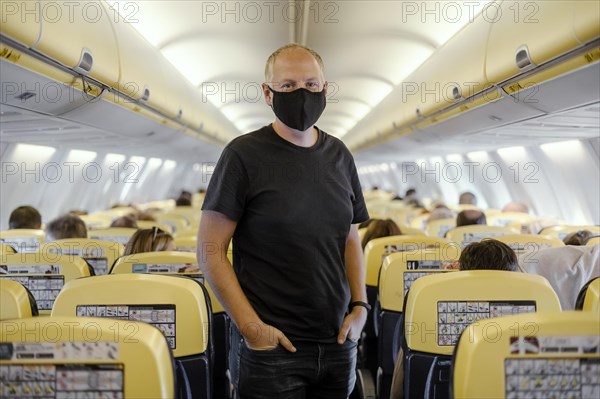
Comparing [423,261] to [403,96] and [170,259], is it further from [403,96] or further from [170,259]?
[403,96]

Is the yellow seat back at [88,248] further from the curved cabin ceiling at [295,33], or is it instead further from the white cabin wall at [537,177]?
the white cabin wall at [537,177]

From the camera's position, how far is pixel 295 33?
24.3ft

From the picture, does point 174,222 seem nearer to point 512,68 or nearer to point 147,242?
point 147,242

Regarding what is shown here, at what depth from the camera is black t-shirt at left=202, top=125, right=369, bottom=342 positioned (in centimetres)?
262

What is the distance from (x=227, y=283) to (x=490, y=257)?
180cm

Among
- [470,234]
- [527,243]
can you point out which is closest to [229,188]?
[527,243]

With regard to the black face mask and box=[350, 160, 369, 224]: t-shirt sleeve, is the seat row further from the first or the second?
the black face mask

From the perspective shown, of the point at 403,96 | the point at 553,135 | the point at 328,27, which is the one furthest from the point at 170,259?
the point at 403,96

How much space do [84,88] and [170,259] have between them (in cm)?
197

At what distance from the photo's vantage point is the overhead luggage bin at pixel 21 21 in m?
3.62

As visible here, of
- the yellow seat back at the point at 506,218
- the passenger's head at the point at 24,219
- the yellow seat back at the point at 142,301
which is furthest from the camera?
the yellow seat back at the point at 506,218

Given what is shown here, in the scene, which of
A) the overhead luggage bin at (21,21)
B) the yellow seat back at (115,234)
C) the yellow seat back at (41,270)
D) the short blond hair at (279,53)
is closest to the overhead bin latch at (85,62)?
the overhead luggage bin at (21,21)

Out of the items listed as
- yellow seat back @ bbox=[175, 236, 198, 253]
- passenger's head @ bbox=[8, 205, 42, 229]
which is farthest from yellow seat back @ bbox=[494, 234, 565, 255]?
passenger's head @ bbox=[8, 205, 42, 229]

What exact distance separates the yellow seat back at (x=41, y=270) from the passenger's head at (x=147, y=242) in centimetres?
80
